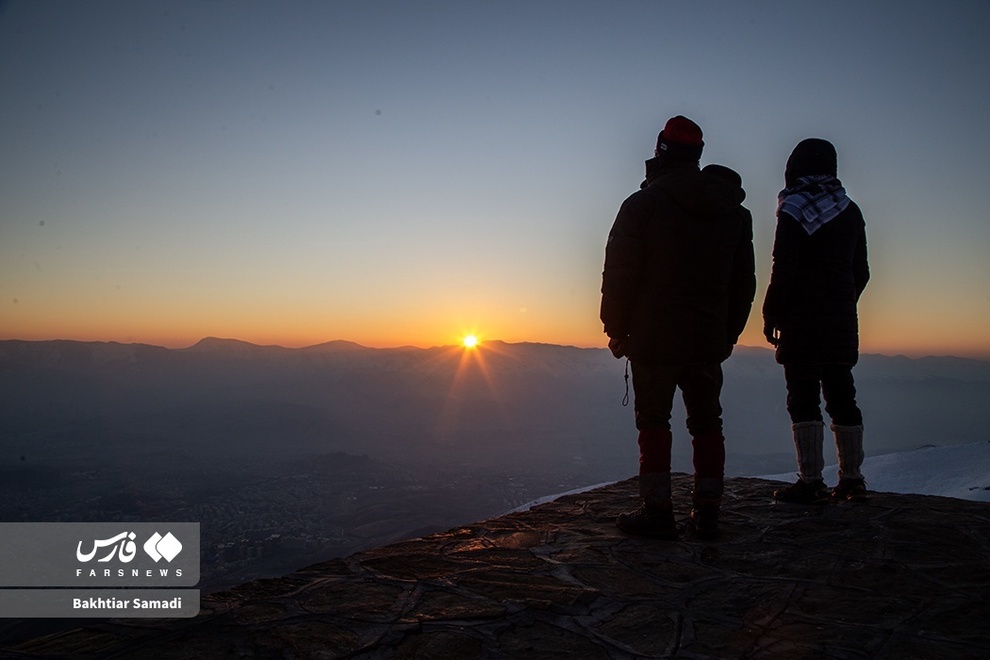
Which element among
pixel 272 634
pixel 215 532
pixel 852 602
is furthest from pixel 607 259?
pixel 215 532

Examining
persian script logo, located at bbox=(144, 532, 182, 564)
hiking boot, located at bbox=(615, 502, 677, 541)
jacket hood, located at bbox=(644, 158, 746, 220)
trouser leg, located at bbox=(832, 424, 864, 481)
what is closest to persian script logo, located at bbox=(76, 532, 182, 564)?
persian script logo, located at bbox=(144, 532, 182, 564)

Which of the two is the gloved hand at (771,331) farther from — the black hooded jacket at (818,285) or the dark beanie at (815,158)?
the dark beanie at (815,158)

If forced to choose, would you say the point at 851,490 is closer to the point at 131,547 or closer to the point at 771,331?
the point at 771,331

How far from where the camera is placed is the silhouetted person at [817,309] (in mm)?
4160

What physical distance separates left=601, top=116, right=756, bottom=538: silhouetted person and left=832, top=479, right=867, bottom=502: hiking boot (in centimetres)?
172

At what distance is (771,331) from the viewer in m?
4.40

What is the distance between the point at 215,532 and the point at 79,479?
5494 cm

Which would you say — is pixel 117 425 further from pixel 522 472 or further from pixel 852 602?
pixel 852 602

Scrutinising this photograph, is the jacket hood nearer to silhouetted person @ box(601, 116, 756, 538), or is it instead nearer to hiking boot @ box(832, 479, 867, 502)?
silhouetted person @ box(601, 116, 756, 538)

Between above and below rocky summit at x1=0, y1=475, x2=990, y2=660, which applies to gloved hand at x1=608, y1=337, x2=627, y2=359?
above

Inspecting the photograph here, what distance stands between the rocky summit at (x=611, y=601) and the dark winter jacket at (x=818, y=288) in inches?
52.0

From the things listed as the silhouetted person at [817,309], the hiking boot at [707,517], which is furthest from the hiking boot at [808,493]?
the hiking boot at [707,517]

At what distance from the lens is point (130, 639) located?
201 cm

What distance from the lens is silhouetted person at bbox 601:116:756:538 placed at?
11.0 feet
